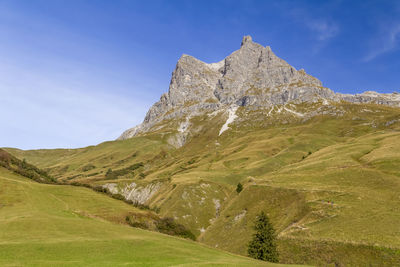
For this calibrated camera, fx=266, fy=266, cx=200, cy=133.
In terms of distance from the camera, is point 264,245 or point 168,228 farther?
point 168,228

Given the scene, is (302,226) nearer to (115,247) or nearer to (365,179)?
(365,179)

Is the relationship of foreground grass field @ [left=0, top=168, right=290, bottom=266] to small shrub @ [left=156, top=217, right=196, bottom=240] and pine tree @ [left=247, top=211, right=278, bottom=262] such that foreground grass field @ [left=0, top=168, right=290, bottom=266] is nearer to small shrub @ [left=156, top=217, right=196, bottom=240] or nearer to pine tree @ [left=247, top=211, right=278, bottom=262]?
pine tree @ [left=247, top=211, right=278, bottom=262]

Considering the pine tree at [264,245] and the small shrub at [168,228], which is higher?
the pine tree at [264,245]

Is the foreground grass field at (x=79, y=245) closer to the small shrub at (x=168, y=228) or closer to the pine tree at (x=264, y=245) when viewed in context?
the pine tree at (x=264, y=245)

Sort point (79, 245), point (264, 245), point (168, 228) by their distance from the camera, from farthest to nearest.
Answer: point (168, 228), point (264, 245), point (79, 245)

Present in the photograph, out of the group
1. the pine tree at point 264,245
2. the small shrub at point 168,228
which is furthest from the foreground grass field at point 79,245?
the small shrub at point 168,228

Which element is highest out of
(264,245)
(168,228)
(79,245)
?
(264,245)

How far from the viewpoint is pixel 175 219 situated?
365 ft

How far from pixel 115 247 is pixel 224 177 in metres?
123

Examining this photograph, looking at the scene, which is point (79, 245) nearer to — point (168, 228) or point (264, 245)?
point (264, 245)

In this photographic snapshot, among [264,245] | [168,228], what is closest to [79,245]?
[264,245]

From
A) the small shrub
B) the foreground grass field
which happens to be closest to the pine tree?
the foreground grass field

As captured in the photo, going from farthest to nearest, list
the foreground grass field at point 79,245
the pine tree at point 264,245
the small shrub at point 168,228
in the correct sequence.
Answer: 1. the small shrub at point 168,228
2. the pine tree at point 264,245
3. the foreground grass field at point 79,245

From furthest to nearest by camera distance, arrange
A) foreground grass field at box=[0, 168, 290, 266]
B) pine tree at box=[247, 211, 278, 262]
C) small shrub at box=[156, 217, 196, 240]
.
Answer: small shrub at box=[156, 217, 196, 240], pine tree at box=[247, 211, 278, 262], foreground grass field at box=[0, 168, 290, 266]
